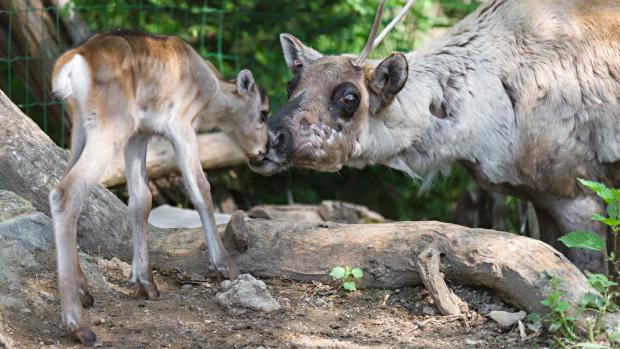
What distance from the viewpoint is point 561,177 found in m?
6.21

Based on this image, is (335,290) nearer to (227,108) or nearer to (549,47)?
(227,108)

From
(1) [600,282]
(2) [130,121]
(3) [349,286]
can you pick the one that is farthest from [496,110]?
(2) [130,121]

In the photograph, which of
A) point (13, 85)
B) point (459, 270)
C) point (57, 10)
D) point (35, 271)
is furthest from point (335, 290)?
point (13, 85)

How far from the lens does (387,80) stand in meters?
6.30

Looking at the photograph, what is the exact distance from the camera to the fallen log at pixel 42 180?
580cm

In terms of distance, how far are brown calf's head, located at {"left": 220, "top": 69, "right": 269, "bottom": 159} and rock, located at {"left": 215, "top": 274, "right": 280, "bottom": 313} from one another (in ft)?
4.55

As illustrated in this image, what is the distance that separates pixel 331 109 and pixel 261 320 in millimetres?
1794

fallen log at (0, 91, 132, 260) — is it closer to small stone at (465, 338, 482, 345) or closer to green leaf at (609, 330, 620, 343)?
small stone at (465, 338, 482, 345)

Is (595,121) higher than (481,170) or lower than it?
higher

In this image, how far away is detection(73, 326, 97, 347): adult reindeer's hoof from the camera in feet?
14.6

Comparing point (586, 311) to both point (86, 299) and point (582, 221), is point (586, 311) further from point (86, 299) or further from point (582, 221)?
point (86, 299)

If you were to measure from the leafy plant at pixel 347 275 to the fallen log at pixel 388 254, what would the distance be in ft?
0.20

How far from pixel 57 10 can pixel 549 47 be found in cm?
459

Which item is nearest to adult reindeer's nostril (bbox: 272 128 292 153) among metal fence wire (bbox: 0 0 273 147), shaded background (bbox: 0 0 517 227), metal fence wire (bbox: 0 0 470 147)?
metal fence wire (bbox: 0 0 273 147)
